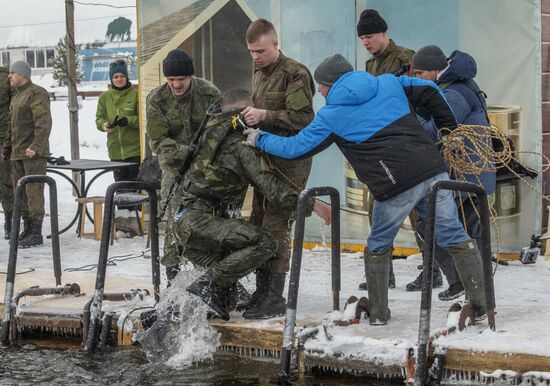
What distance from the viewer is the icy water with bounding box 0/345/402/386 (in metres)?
5.97

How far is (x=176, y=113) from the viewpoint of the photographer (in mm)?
7109

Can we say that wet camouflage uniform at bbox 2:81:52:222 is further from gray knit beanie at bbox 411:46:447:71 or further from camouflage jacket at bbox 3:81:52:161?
gray knit beanie at bbox 411:46:447:71

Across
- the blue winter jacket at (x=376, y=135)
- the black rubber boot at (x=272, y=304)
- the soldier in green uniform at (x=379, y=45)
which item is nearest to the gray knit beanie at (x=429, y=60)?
the soldier in green uniform at (x=379, y=45)

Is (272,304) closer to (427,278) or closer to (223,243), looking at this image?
(223,243)

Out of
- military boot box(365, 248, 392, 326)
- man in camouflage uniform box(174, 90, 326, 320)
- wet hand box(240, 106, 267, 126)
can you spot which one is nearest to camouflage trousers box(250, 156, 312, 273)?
man in camouflage uniform box(174, 90, 326, 320)

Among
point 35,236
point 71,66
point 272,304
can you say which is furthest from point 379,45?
point 71,66

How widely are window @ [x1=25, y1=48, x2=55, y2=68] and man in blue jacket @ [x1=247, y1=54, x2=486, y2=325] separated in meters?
62.8

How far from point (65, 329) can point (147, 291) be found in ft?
2.06

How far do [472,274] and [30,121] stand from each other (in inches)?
242

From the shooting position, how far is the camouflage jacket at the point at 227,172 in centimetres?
629

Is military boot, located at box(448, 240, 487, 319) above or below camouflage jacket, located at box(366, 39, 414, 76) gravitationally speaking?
below

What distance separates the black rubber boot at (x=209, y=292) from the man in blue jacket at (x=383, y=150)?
94cm

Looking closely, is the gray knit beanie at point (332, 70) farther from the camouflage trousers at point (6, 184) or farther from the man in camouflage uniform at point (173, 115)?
the camouflage trousers at point (6, 184)

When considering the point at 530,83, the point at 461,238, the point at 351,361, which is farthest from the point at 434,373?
the point at 530,83
